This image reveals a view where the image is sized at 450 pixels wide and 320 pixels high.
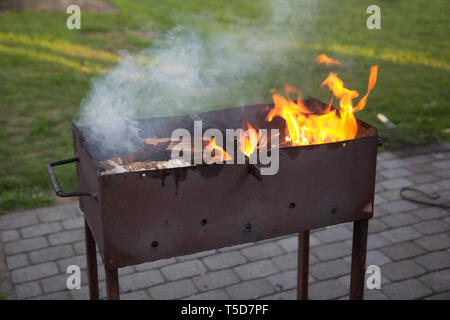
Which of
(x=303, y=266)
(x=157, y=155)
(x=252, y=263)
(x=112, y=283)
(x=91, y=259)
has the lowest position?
(x=252, y=263)

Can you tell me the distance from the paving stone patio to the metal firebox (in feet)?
2.94

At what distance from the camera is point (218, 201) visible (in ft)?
7.97

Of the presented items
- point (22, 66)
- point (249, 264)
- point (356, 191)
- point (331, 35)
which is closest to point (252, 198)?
point (356, 191)

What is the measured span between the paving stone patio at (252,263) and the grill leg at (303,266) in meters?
0.14

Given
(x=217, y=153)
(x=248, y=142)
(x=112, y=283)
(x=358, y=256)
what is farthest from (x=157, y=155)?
(x=358, y=256)

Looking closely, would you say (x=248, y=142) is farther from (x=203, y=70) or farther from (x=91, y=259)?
(x=203, y=70)

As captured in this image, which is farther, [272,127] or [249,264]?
[249,264]

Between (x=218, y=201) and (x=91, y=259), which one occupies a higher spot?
(x=218, y=201)

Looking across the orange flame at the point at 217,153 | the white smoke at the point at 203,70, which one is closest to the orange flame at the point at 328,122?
the orange flame at the point at 217,153

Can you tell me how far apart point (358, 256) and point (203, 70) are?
5818 millimetres

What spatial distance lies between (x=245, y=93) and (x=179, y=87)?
103cm

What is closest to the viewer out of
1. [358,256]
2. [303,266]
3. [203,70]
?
[358,256]

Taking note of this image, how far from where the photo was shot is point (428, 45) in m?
9.70

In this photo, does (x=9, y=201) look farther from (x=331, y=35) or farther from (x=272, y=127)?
(x=331, y=35)
